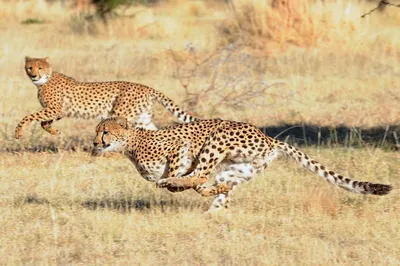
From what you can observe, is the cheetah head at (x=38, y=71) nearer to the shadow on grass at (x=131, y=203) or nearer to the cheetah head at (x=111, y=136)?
the shadow on grass at (x=131, y=203)

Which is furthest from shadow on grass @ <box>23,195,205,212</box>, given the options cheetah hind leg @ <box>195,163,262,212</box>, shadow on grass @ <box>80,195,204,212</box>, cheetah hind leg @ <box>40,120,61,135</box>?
cheetah hind leg @ <box>40,120,61,135</box>

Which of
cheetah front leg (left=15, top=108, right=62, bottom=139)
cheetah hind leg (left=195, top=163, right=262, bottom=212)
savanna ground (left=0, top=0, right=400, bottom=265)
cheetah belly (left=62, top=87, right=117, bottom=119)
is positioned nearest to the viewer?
savanna ground (left=0, top=0, right=400, bottom=265)

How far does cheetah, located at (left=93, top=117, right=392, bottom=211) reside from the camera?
688 centimetres

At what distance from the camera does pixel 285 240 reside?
20.6 ft

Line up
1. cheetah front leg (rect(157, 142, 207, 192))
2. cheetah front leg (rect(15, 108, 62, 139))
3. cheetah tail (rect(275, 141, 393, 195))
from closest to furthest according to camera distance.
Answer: cheetah tail (rect(275, 141, 393, 195)) < cheetah front leg (rect(157, 142, 207, 192)) < cheetah front leg (rect(15, 108, 62, 139))

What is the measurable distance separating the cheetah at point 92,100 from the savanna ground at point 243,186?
1.24 feet

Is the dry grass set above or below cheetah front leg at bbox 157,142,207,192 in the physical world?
below

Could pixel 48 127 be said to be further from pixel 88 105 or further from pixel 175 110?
pixel 175 110

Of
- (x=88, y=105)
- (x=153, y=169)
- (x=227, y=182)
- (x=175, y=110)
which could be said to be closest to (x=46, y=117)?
A: (x=88, y=105)

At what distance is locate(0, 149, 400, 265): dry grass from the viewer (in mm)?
5941

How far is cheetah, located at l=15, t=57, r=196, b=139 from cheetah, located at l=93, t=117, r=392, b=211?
230cm

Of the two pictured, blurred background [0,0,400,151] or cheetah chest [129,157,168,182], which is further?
blurred background [0,0,400,151]

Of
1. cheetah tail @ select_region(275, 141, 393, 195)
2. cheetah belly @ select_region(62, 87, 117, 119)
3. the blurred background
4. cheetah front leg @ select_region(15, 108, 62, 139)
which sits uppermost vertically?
cheetah tail @ select_region(275, 141, 393, 195)

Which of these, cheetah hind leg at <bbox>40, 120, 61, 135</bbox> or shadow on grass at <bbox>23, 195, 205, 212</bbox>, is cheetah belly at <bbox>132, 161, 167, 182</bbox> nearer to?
shadow on grass at <bbox>23, 195, 205, 212</bbox>
